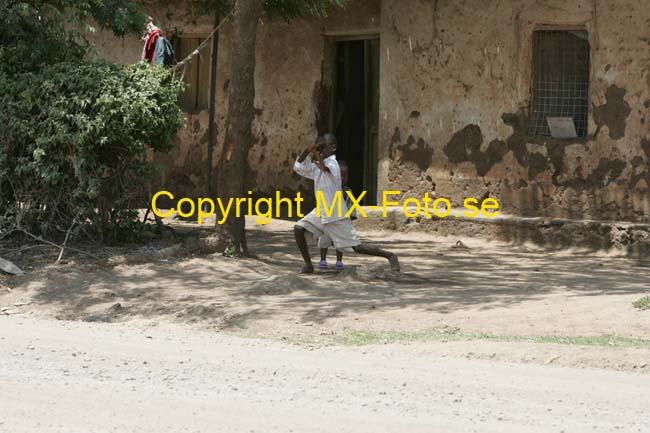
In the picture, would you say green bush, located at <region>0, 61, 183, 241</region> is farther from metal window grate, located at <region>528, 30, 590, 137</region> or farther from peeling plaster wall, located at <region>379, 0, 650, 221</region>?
metal window grate, located at <region>528, 30, 590, 137</region>

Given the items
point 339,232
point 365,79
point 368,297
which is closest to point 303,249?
point 339,232

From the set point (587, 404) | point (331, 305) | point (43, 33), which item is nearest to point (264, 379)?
point (587, 404)

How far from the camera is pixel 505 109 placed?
13789 millimetres

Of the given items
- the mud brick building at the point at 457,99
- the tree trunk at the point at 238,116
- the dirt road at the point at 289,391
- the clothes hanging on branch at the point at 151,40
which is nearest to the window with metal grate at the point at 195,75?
the mud brick building at the point at 457,99

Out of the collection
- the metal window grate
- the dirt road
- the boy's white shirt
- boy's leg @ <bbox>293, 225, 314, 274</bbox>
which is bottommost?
the dirt road

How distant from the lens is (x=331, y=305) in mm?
8930

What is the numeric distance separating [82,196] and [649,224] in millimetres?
6391

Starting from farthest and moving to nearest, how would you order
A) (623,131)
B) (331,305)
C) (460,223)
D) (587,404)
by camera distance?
→ (460,223) → (623,131) → (331,305) → (587,404)

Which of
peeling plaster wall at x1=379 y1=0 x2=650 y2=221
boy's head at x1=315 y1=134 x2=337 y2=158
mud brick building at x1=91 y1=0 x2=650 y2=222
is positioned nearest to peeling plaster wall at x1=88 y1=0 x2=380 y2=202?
mud brick building at x1=91 y1=0 x2=650 y2=222

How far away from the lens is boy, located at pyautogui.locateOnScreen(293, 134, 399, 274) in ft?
34.3

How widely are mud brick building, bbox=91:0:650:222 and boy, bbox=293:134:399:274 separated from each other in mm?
3757

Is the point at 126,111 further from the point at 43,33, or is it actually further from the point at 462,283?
the point at 462,283

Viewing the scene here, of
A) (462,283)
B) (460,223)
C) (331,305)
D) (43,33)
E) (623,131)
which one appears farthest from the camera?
(460,223)

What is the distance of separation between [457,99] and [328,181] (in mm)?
4198
